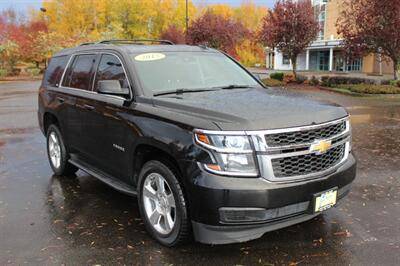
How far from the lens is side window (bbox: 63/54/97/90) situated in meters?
5.75

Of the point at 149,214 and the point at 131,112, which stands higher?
the point at 131,112

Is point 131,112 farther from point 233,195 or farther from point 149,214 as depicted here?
point 233,195

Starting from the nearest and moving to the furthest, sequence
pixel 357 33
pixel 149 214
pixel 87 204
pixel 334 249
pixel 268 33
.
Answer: pixel 334 249, pixel 149 214, pixel 87 204, pixel 357 33, pixel 268 33

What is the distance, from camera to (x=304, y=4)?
2730cm

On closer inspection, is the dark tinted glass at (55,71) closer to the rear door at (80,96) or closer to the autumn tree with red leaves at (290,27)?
the rear door at (80,96)

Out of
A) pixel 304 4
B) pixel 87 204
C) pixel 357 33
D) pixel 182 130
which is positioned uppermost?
pixel 304 4

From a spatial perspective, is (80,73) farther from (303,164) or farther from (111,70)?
(303,164)

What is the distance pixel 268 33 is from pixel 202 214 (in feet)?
81.1

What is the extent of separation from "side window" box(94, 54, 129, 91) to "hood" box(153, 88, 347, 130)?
66 centimetres

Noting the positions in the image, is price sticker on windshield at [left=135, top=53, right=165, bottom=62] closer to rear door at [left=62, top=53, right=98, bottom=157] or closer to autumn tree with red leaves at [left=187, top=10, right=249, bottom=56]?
rear door at [left=62, top=53, right=98, bottom=157]

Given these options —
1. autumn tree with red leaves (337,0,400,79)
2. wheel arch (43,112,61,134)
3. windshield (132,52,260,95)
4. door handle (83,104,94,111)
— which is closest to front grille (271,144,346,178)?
windshield (132,52,260,95)

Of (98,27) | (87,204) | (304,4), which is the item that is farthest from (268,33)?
(98,27)

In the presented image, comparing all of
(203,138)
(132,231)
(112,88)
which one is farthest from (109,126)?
(203,138)

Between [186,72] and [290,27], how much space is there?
22.9 m
